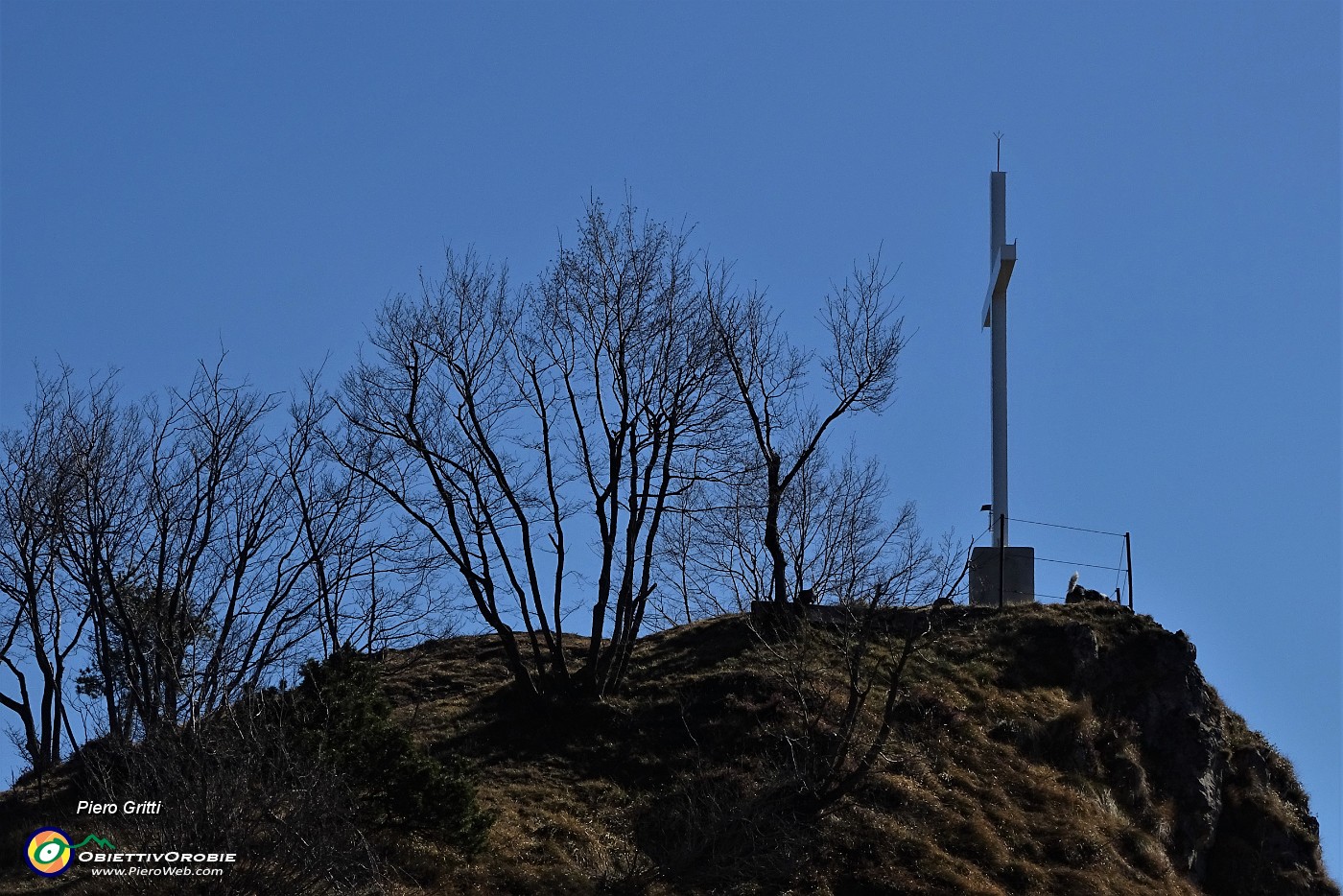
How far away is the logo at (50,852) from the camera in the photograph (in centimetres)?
1797

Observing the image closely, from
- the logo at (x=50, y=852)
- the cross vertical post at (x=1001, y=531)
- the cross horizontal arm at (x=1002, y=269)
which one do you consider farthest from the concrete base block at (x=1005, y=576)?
the logo at (x=50, y=852)

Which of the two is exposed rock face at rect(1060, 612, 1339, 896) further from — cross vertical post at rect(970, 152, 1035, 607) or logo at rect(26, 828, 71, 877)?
logo at rect(26, 828, 71, 877)

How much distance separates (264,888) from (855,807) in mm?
9012

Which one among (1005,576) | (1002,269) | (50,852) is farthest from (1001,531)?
(50,852)

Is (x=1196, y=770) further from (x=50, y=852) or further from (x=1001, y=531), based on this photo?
(x=50, y=852)

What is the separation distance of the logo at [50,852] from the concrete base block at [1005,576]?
59.1 ft

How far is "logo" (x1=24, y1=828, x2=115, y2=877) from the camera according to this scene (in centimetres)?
1797

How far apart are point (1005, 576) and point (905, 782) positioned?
895 centimetres

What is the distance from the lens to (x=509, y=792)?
21719mm

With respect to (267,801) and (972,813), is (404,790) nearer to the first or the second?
(267,801)

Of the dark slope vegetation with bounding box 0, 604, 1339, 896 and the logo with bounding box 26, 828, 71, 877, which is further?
the dark slope vegetation with bounding box 0, 604, 1339, 896

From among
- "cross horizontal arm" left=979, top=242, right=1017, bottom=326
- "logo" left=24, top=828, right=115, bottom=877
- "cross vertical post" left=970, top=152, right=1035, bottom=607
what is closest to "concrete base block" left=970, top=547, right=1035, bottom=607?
"cross vertical post" left=970, top=152, right=1035, bottom=607

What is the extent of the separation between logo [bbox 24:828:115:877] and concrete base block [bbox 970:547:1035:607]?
59.1ft

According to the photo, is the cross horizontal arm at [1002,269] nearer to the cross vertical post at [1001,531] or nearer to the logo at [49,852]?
the cross vertical post at [1001,531]
